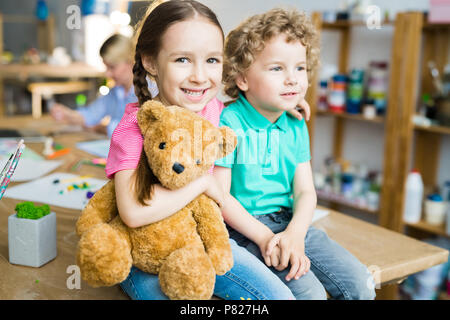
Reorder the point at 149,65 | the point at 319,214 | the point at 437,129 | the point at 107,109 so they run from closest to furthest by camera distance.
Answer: the point at 149,65 → the point at 319,214 → the point at 437,129 → the point at 107,109

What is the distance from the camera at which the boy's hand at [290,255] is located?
2.55 feet

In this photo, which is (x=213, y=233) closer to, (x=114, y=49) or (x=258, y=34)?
(x=258, y=34)

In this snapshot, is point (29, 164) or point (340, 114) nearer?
point (29, 164)

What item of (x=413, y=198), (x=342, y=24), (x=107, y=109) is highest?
(x=342, y=24)

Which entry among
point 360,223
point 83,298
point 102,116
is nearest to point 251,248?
point 83,298

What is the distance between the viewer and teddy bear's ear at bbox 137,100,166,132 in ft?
2.10

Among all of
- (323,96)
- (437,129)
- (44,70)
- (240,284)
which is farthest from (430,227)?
(44,70)

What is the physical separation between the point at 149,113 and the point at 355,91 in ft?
5.56

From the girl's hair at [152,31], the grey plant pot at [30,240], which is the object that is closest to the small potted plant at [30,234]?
the grey plant pot at [30,240]

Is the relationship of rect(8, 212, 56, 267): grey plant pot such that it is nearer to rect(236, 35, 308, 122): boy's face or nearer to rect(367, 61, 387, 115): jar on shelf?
rect(236, 35, 308, 122): boy's face

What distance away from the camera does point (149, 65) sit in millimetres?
707

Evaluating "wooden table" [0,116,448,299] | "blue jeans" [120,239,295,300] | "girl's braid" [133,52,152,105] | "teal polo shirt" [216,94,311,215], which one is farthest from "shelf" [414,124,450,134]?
"girl's braid" [133,52,152,105]

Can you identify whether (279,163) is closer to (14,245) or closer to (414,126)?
(14,245)
